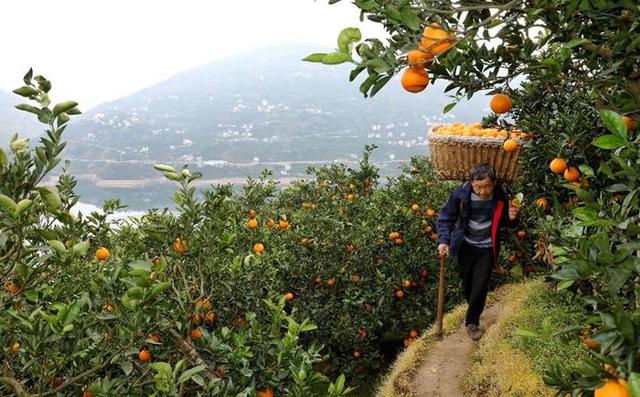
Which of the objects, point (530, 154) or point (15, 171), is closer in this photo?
point (15, 171)

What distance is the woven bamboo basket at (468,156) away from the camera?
517 centimetres

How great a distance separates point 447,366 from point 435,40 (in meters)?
4.44

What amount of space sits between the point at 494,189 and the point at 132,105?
484ft

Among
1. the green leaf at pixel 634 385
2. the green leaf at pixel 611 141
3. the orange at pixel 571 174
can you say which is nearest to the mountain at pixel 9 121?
the orange at pixel 571 174

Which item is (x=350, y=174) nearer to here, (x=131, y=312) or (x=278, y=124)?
(x=131, y=312)

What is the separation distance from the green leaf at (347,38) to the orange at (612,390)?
1.01m

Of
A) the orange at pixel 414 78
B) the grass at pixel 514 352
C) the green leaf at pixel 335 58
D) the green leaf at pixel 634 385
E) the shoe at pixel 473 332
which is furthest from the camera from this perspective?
the shoe at pixel 473 332

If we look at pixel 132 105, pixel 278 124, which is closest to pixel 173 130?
pixel 278 124

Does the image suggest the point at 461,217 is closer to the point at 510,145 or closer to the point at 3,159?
the point at 510,145

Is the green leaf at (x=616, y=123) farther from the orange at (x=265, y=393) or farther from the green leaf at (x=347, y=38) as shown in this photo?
the orange at (x=265, y=393)

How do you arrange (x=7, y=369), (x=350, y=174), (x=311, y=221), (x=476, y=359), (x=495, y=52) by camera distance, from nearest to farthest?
(x=495, y=52)
(x=7, y=369)
(x=476, y=359)
(x=311, y=221)
(x=350, y=174)

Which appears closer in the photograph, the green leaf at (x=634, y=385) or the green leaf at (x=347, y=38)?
the green leaf at (x=634, y=385)

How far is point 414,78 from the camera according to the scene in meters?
1.65

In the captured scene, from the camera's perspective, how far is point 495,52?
6.34ft
